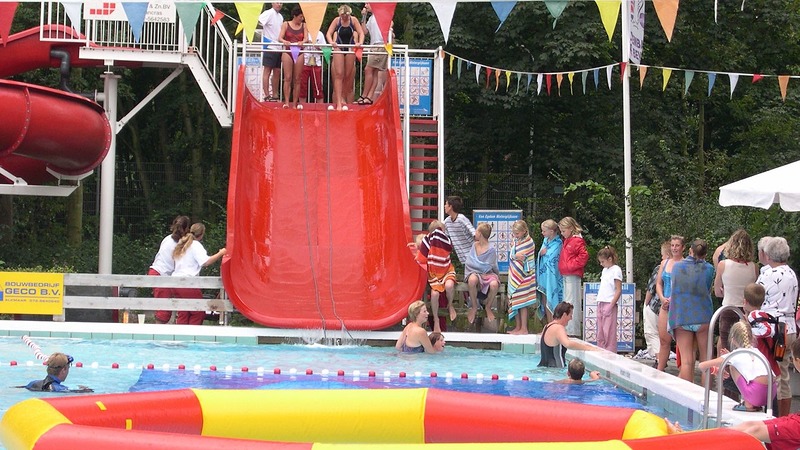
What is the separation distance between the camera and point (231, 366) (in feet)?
39.8

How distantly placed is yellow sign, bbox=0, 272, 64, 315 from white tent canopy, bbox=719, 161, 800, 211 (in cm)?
801

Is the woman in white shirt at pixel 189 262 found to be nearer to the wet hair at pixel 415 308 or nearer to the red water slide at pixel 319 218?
the red water slide at pixel 319 218

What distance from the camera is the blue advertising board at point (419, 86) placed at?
18422 millimetres

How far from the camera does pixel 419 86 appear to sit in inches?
726

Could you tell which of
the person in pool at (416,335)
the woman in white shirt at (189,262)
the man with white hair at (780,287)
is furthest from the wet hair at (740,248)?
the woman in white shirt at (189,262)

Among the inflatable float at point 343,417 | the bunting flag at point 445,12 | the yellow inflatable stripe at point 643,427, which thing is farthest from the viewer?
the bunting flag at point 445,12

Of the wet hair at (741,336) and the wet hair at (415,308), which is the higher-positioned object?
the wet hair at (741,336)

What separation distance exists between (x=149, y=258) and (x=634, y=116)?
9.66 meters

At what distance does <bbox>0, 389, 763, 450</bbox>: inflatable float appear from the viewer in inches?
274

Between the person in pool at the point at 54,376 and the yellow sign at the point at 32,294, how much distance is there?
4.71m

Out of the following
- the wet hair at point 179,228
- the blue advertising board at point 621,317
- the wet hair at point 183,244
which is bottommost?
the blue advertising board at point 621,317

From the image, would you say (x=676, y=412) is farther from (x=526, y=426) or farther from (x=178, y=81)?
(x=178, y=81)

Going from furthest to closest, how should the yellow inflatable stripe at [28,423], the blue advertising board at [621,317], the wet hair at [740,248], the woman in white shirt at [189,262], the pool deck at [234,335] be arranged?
1. the woman in white shirt at [189,262]
2. the pool deck at [234,335]
3. the blue advertising board at [621,317]
4. the wet hair at [740,248]
5. the yellow inflatable stripe at [28,423]

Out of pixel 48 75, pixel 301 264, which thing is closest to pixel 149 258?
pixel 48 75
